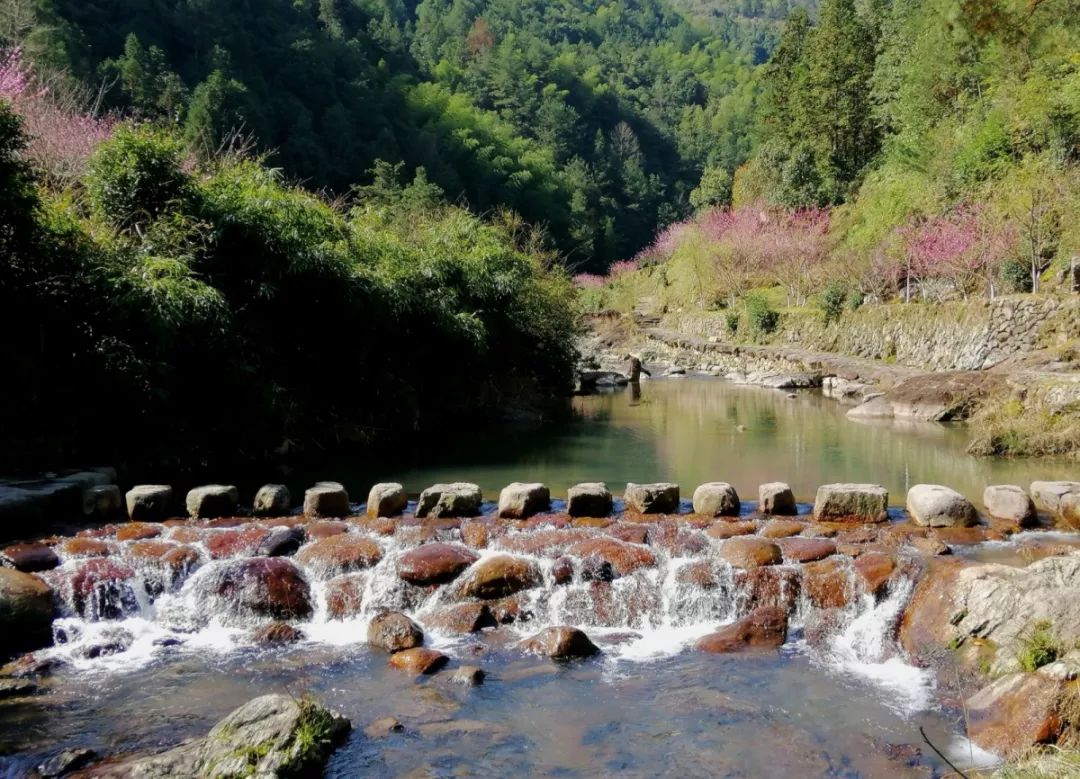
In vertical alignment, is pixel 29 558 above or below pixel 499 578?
above

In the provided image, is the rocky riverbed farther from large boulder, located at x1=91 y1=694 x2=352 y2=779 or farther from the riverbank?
the riverbank

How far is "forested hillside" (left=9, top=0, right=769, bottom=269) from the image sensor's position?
3959cm

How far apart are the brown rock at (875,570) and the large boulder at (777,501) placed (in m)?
1.58

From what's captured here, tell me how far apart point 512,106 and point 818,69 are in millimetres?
40017

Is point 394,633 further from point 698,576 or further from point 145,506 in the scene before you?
point 145,506

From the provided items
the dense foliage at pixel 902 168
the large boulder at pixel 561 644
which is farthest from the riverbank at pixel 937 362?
the large boulder at pixel 561 644

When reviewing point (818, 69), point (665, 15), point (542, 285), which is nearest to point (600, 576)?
point (542, 285)

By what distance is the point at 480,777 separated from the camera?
15.6ft

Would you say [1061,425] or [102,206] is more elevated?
[102,206]

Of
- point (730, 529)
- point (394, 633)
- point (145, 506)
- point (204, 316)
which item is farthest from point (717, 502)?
point (204, 316)

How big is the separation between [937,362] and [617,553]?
17.1m

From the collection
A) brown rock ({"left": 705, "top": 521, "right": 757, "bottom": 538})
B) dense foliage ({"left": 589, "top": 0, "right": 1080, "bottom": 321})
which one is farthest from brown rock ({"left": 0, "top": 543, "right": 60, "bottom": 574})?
dense foliage ({"left": 589, "top": 0, "right": 1080, "bottom": 321})

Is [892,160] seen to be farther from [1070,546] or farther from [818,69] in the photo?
[1070,546]

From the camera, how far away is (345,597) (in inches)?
285
